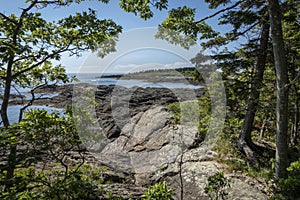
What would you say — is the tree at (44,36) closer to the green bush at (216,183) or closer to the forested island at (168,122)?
the forested island at (168,122)

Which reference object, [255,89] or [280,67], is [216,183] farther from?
[255,89]

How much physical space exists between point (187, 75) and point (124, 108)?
7.44 metres

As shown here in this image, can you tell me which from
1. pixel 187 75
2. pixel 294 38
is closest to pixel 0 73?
pixel 187 75

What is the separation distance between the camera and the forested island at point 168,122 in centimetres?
241

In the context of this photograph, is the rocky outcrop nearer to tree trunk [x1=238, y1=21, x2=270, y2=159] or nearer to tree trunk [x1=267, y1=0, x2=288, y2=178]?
tree trunk [x1=238, y1=21, x2=270, y2=159]

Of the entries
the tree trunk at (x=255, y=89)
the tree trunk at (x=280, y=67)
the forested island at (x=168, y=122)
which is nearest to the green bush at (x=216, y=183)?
the forested island at (x=168, y=122)

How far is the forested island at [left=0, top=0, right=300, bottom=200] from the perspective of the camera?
241 centimetres

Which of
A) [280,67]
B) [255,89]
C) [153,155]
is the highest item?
[280,67]

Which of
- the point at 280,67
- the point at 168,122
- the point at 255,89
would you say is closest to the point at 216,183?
the point at 280,67

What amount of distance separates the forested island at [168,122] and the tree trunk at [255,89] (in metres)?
0.03

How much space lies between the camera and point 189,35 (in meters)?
3.89

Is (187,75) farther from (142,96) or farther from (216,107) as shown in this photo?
(142,96)

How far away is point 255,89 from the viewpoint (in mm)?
5367

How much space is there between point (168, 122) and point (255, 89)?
3.99m
